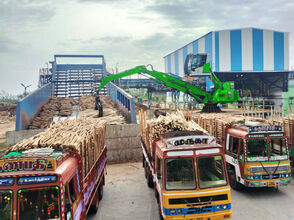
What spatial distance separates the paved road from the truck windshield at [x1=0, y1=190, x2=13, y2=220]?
4006 millimetres

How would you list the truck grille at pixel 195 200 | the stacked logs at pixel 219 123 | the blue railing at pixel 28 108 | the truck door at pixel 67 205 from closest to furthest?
the truck door at pixel 67 205 < the truck grille at pixel 195 200 < the stacked logs at pixel 219 123 < the blue railing at pixel 28 108

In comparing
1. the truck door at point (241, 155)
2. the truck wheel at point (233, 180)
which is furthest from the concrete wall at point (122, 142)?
the truck door at point (241, 155)

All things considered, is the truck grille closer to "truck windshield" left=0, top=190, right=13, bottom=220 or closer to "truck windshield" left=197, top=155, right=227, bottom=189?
"truck windshield" left=197, top=155, right=227, bottom=189

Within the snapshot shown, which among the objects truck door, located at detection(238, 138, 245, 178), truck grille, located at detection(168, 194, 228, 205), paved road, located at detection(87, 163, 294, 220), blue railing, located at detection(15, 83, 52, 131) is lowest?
paved road, located at detection(87, 163, 294, 220)

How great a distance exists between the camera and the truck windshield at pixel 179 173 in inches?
242

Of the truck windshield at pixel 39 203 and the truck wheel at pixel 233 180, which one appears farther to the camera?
the truck wheel at pixel 233 180

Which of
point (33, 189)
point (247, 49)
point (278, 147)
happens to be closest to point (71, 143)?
point (33, 189)

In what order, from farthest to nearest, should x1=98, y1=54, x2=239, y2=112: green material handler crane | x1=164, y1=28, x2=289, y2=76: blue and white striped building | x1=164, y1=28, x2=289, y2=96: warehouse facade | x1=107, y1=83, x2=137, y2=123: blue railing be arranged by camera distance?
x1=164, y1=28, x2=289, y2=96: warehouse facade → x1=164, y1=28, x2=289, y2=76: blue and white striped building → x1=98, y1=54, x2=239, y2=112: green material handler crane → x1=107, y1=83, x2=137, y2=123: blue railing

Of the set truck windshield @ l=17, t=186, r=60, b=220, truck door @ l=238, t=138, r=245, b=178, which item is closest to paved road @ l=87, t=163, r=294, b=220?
truck door @ l=238, t=138, r=245, b=178

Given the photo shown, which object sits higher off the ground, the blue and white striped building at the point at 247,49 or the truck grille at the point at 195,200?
the blue and white striped building at the point at 247,49

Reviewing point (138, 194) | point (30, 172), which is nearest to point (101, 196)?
point (138, 194)

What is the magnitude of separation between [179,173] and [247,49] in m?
36.3

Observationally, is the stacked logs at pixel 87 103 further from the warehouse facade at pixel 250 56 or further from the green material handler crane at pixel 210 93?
the warehouse facade at pixel 250 56

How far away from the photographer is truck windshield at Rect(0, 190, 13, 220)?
4379mm
